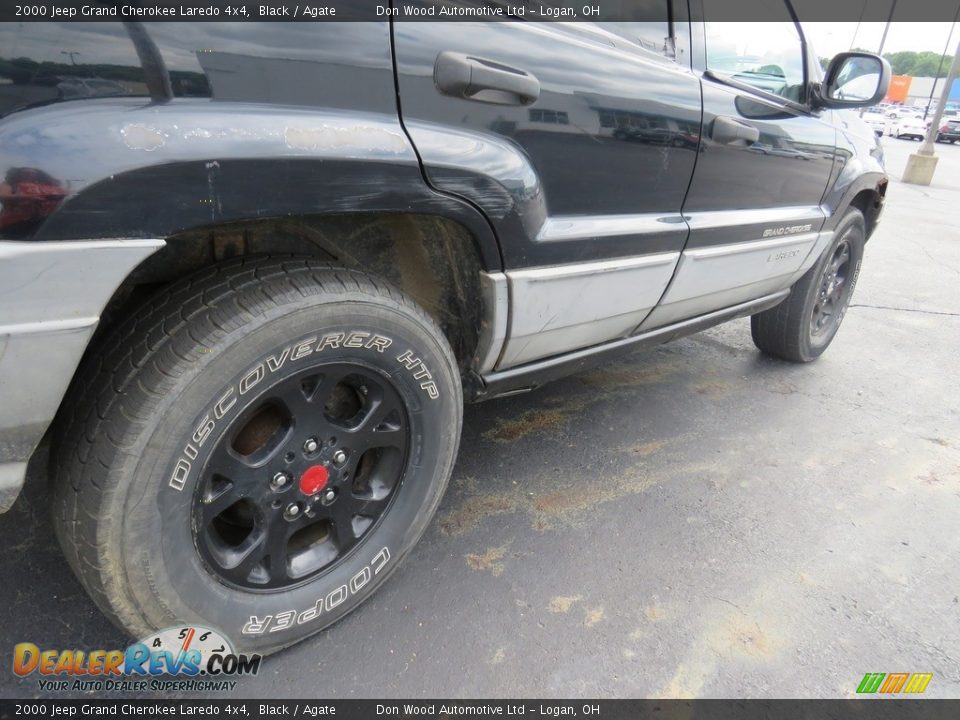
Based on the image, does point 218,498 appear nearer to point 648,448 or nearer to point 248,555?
point 248,555

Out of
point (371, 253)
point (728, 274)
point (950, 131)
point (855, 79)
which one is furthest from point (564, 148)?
point (950, 131)

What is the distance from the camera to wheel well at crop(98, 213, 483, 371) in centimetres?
147

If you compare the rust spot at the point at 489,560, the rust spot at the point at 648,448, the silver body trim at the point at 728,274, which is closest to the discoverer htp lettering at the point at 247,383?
the rust spot at the point at 489,560

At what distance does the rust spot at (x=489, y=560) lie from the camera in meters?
2.04

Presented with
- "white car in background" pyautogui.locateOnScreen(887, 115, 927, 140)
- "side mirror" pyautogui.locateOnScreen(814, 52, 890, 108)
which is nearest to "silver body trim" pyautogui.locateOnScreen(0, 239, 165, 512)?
"side mirror" pyautogui.locateOnScreen(814, 52, 890, 108)

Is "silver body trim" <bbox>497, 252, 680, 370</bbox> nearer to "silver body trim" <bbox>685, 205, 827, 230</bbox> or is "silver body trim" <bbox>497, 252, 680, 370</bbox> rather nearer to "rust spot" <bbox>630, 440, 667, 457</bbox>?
"silver body trim" <bbox>685, 205, 827, 230</bbox>

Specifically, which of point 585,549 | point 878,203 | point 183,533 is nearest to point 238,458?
point 183,533

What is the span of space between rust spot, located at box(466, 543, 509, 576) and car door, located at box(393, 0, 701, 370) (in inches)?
24.9

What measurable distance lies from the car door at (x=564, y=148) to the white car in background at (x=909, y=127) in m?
38.5

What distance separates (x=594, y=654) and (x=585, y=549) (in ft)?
1.42

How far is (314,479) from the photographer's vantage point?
1582 mm

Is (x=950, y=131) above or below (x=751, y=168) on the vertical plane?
below

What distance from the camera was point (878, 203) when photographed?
3699 mm

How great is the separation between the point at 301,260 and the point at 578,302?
2.78 ft
